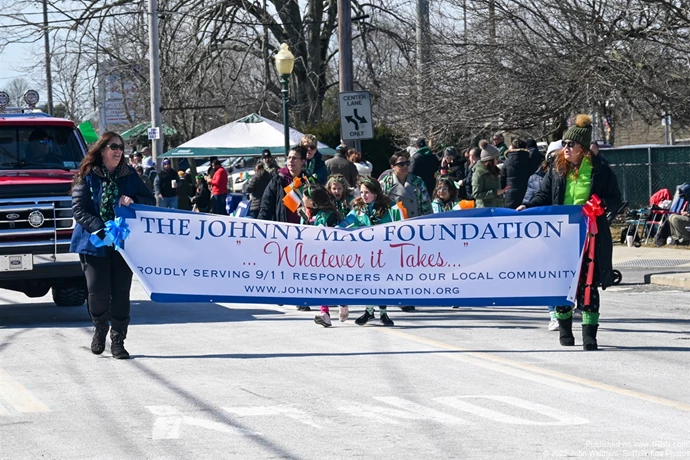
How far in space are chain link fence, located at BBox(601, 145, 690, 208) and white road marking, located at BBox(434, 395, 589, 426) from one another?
67.4 ft

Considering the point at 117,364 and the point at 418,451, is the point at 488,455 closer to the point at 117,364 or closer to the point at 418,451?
the point at 418,451

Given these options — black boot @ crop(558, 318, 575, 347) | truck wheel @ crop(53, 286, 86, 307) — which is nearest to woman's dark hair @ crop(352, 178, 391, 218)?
black boot @ crop(558, 318, 575, 347)

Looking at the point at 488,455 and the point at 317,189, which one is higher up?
the point at 317,189

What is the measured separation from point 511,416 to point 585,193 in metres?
3.64

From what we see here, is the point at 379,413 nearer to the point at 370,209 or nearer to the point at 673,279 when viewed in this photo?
the point at 370,209

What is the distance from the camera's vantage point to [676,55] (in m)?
23.3

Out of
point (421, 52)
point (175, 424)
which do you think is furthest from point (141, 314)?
point (421, 52)

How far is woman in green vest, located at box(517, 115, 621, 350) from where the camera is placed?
1080cm

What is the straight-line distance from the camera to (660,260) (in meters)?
19.7

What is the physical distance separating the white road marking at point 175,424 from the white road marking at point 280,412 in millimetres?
318

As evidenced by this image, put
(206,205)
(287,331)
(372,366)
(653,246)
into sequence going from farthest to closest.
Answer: (206,205) < (653,246) < (287,331) < (372,366)

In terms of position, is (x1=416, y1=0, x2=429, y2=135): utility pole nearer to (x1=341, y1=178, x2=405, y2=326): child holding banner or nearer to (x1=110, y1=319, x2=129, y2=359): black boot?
(x1=341, y1=178, x2=405, y2=326): child holding banner

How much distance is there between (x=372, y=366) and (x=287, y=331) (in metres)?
2.71

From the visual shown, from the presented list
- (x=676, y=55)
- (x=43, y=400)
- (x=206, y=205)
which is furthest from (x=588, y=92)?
(x=43, y=400)
